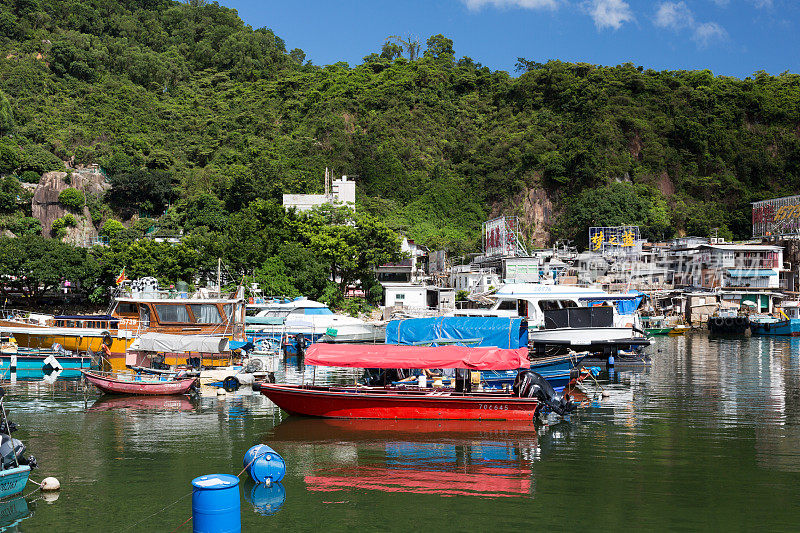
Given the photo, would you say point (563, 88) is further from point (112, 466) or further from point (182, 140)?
point (112, 466)

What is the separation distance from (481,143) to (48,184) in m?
49.7

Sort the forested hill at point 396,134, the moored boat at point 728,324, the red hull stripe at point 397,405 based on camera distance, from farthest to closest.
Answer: the forested hill at point 396,134
the moored boat at point 728,324
the red hull stripe at point 397,405

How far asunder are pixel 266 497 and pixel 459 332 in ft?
39.6

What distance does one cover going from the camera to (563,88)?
91438mm

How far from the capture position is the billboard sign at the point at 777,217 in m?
71.2

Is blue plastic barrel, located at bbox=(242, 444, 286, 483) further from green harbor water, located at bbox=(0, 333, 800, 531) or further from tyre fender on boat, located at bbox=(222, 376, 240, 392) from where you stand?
tyre fender on boat, located at bbox=(222, 376, 240, 392)

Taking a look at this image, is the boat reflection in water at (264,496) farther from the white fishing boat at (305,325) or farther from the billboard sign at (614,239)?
the billboard sign at (614,239)

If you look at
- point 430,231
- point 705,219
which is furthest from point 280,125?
point 705,219

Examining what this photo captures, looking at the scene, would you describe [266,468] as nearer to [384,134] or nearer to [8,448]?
[8,448]

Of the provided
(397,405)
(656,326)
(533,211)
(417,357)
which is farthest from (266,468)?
(533,211)

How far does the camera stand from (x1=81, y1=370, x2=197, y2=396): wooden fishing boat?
26562 mm

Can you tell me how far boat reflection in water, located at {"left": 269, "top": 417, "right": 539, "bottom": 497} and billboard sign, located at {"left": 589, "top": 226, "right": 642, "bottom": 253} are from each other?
5424 centimetres

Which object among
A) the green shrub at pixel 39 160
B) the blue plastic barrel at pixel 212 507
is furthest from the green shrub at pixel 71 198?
the blue plastic barrel at pixel 212 507

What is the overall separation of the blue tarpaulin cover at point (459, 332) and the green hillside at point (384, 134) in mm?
43425
